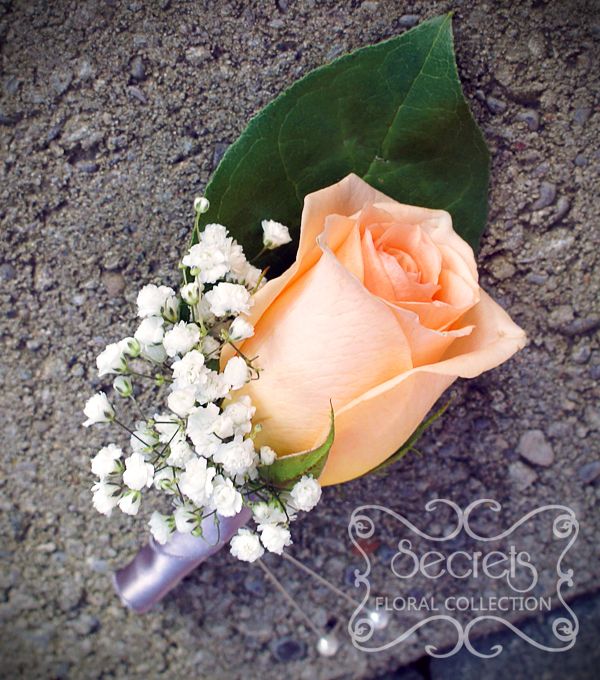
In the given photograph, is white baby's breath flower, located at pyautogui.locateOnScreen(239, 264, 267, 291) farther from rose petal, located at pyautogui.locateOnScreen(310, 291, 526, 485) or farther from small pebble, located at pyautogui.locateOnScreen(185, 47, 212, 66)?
small pebble, located at pyautogui.locateOnScreen(185, 47, 212, 66)

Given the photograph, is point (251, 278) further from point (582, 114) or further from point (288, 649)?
point (288, 649)

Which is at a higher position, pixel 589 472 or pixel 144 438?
pixel 144 438

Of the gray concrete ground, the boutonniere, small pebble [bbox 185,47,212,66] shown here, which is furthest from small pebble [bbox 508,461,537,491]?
small pebble [bbox 185,47,212,66]

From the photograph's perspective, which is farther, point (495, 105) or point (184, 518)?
point (495, 105)

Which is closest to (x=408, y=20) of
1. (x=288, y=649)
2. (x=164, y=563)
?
(x=164, y=563)

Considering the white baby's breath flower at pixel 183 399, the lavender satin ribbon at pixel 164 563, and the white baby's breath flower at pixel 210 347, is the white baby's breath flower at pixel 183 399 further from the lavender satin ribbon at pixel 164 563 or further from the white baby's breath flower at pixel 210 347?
the lavender satin ribbon at pixel 164 563

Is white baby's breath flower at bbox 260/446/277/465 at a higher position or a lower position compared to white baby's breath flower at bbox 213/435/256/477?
lower
